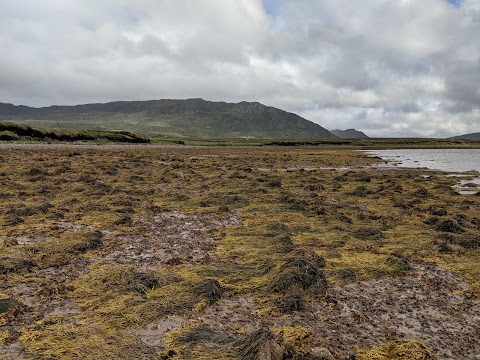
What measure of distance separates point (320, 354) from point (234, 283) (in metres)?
2.84

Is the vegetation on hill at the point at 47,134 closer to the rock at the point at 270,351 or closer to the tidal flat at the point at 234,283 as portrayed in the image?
the tidal flat at the point at 234,283

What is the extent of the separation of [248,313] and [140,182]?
1705 cm

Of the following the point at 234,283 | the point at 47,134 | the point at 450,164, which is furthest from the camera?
the point at 47,134

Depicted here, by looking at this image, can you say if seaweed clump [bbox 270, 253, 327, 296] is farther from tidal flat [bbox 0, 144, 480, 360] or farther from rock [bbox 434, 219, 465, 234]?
rock [bbox 434, 219, 465, 234]

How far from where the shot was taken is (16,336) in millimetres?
4891

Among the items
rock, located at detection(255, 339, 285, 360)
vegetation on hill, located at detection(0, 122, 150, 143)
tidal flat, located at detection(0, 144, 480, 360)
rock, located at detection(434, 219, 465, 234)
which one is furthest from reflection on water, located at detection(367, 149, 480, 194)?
vegetation on hill, located at detection(0, 122, 150, 143)

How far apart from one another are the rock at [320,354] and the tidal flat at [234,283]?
17 millimetres

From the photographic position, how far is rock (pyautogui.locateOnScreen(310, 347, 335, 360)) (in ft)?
14.8

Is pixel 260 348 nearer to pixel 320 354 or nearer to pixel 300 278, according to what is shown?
pixel 320 354

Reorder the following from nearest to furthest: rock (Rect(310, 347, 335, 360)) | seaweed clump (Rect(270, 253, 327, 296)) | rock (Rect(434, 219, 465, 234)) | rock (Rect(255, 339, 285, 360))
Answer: rock (Rect(255, 339, 285, 360))
rock (Rect(310, 347, 335, 360))
seaweed clump (Rect(270, 253, 327, 296))
rock (Rect(434, 219, 465, 234))

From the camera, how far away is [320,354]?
4.55 m

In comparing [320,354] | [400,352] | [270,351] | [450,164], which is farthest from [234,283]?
[450,164]

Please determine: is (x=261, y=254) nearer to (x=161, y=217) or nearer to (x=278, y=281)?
(x=278, y=281)

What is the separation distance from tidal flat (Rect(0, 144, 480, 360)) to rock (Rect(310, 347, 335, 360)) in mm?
17
